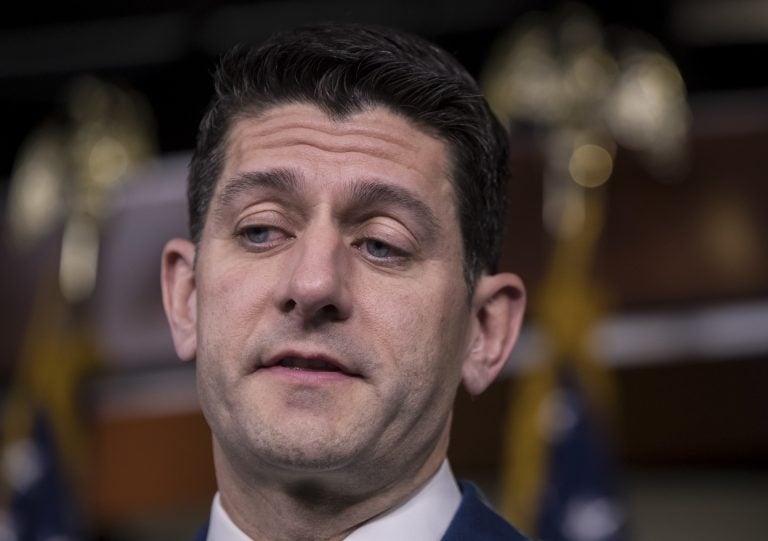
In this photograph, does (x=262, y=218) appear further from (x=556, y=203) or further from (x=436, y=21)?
(x=436, y=21)

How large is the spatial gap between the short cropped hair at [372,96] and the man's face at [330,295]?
0.06ft

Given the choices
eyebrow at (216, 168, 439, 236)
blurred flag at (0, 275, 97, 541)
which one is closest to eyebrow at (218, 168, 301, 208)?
eyebrow at (216, 168, 439, 236)

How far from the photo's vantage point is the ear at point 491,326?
1.46 metres

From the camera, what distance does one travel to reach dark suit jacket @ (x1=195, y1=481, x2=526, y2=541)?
4.50 feet

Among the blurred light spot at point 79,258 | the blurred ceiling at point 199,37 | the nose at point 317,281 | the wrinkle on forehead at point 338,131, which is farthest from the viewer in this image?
the blurred light spot at point 79,258

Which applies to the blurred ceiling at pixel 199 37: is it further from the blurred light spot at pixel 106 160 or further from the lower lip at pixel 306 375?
the lower lip at pixel 306 375

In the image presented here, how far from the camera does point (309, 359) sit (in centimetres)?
128

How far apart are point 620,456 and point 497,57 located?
36.4 inches

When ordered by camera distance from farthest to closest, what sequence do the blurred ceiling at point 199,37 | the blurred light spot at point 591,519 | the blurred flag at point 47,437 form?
1. the blurred ceiling at point 199,37
2. the blurred flag at point 47,437
3. the blurred light spot at point 591,519

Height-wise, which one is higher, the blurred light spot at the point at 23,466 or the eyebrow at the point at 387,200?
the eyebrow at the point at 387,200

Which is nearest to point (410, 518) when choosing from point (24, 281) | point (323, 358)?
point (323, 358)

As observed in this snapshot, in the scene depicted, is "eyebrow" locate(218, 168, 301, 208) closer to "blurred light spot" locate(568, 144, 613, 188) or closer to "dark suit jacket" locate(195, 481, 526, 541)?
"dark suit jacket" locate(195, 481, 526, 541)

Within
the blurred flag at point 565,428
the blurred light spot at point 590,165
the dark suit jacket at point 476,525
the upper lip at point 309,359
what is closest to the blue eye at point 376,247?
the upper lip at point 309,359

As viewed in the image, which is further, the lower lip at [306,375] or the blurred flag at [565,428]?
the blurred flag at [565,428]
